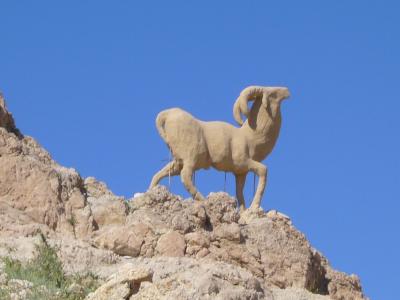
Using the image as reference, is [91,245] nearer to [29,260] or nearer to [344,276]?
[29,260]

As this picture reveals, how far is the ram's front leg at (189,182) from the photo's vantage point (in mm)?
23656

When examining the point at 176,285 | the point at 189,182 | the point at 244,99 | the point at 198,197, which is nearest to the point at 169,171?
the point at 189,182

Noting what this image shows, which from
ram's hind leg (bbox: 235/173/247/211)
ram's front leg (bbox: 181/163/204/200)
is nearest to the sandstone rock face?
ram's front leg (bbox: 181/163/204/200)

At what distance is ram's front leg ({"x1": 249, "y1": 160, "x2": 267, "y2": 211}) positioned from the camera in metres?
24.0

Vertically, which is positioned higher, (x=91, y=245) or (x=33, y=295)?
(x=91, y=245)

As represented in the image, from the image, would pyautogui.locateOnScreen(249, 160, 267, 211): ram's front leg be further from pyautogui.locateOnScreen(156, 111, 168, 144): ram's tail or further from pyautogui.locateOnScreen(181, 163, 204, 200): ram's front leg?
pyautogui.locateOnScreen(156, 111, 168, 144): ram's tail

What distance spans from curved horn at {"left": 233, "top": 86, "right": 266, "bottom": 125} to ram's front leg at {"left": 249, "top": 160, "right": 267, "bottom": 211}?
0.87m

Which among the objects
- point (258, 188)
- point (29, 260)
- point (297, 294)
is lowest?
point (29, 260)

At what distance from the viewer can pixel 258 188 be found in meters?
24.2

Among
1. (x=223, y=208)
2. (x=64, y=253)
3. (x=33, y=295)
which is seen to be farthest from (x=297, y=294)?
(x=33, y=295)

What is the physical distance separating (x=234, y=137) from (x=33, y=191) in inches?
203

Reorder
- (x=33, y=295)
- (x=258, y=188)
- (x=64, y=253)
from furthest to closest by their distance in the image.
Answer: (x=258, y=188), (x=64, y=253), (x=33, y=295)

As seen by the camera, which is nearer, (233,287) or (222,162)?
(233,287)

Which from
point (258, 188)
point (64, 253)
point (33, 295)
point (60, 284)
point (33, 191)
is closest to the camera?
point (33, 295)
